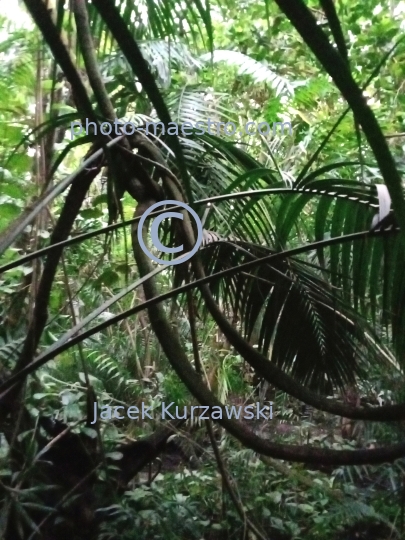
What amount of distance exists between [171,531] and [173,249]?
631 millimetres

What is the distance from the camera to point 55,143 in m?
1.25

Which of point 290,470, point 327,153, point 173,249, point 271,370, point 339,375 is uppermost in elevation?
point 327,153

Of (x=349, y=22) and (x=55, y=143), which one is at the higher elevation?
(x=349, y=22)

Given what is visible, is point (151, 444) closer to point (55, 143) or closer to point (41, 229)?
point (41, 229)

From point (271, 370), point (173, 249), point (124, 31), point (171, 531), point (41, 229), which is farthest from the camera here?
point (41, 229)

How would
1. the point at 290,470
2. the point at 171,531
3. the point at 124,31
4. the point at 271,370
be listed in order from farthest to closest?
the point at 290,470 → the point at 171,531 → the point at 271,370 → the point at 124,31

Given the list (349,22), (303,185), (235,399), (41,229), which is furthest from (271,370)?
(349,22)

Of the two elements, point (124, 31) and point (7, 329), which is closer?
point (124, 31)

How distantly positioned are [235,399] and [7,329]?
0.58m

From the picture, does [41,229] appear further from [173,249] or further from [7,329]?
[173,249]

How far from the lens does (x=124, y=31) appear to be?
0.88 feet

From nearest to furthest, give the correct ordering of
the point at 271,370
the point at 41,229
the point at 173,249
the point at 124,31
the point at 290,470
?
the point at 124,31 → the point at 271,370 → the point at 173,249 → the point at 41,229 → the point at 290,470

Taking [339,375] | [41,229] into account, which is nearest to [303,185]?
[339,375]

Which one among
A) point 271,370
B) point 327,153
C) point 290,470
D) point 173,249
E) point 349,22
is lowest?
point 290,470
